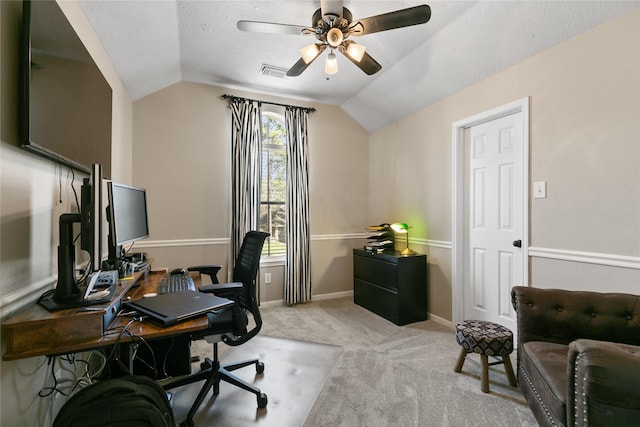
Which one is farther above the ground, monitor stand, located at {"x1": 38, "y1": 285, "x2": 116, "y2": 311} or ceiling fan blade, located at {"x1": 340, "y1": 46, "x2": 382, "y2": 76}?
ceiling fan blade, located at {"x1": 340, "y1": 46, "x2": 382, "y2": 76}

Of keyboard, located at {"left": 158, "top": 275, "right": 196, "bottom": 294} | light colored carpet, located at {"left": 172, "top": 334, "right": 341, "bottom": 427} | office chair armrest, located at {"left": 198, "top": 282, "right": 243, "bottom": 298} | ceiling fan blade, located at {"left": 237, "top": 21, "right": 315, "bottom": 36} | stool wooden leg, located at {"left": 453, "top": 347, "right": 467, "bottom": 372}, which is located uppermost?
ceiling fan blade, located at {"left": 237, "top": 21, "right": 315, "bottom": 36}

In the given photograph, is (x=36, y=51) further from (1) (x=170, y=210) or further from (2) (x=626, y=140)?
(2) (x=626, y=140)

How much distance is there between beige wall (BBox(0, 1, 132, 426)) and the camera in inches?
40.8

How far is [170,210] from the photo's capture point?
11.0ft

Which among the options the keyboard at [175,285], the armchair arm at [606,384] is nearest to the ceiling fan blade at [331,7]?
the keyboard at [175,285]

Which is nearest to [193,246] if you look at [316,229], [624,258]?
[316,229]

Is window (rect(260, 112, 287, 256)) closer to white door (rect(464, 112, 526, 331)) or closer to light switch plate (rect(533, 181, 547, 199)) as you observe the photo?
white door (rect(464, 112, 526, 331))

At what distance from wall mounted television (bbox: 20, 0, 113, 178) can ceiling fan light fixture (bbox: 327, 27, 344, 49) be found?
4.78 feet

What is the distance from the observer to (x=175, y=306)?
1287 millimetres

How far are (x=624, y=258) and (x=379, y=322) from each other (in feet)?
6.90

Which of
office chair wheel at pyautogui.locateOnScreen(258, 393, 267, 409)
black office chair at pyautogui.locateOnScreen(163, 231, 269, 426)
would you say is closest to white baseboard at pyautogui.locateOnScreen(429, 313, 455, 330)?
black office chair at pyautogui.locateOnScreen(163, 231, 269, 426)

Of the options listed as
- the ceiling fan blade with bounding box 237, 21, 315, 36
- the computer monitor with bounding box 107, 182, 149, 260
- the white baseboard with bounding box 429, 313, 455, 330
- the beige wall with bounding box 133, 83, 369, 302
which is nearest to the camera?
the computer monitor with bounding box 107, 182, 149, 260

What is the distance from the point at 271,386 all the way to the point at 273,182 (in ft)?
8.42

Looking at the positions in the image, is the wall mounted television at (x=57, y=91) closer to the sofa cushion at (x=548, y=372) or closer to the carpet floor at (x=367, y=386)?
the carpet floor at (x=367, y=386)
